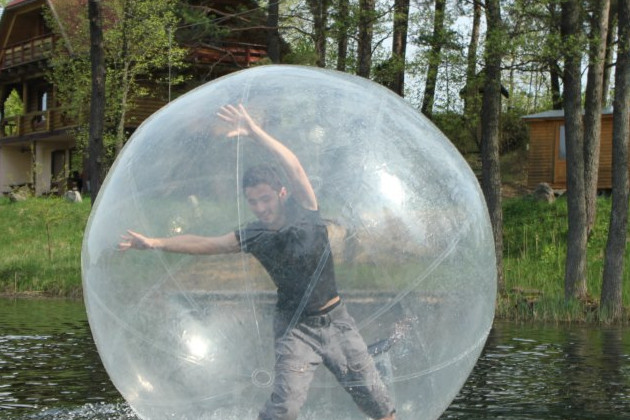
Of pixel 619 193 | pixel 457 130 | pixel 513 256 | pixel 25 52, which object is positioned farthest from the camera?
pixel 25 52

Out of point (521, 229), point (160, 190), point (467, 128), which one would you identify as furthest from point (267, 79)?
point (467, 128)

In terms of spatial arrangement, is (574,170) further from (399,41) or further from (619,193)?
(399,41)

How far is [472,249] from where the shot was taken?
6.17 meters

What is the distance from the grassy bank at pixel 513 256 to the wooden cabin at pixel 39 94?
8.53 meters

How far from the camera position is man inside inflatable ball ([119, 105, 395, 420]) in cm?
544

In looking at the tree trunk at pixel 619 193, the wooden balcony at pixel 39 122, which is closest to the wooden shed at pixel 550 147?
the tree trunk at pixel 619 193

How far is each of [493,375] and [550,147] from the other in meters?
19.9

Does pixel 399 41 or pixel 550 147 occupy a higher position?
pixel 399 41

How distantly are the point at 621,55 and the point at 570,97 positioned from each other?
1.55m

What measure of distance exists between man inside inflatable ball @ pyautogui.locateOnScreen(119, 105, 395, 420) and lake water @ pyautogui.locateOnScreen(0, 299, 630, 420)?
2651mm

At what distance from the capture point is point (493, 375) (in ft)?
33.7

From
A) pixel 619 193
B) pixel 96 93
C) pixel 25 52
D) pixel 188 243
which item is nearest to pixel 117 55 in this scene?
pixel 96 93

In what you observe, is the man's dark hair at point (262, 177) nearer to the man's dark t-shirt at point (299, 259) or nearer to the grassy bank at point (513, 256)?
the man's dark t-shirt at point (299, 259)

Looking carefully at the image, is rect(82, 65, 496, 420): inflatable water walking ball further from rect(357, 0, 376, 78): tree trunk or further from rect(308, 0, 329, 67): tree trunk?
rect(308, 0, 329, 67): tree trunk
